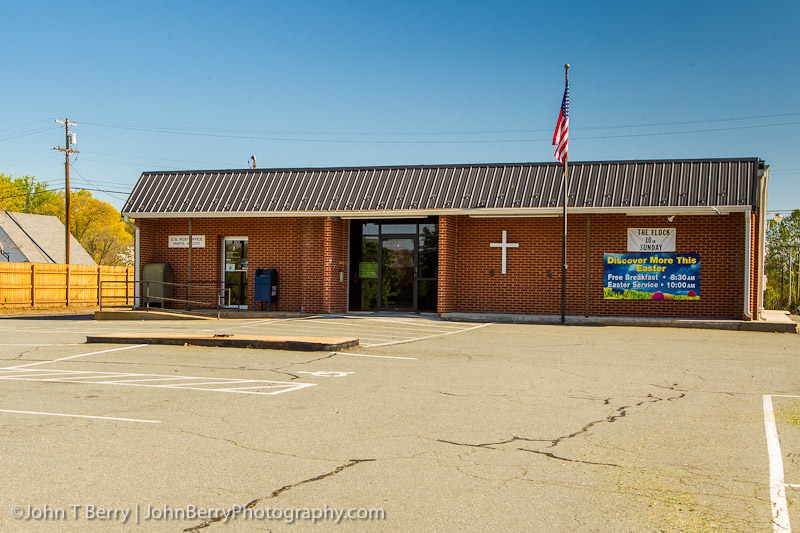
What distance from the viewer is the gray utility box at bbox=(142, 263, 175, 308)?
78.2ft

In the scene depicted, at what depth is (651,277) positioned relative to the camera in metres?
20.7

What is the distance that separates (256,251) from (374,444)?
58.3 ft

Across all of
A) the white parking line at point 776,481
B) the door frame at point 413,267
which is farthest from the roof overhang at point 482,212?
the white parking line at point 776,481

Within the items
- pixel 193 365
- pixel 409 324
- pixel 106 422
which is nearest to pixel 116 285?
pixel 409 324

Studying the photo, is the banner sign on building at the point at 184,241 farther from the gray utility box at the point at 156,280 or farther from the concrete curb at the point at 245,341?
the concrete curb at the point at 245,341

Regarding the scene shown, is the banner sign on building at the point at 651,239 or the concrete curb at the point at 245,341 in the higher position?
the banner sign on building at the point at 651,239

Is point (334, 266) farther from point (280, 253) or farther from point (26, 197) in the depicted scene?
point (26, 197)

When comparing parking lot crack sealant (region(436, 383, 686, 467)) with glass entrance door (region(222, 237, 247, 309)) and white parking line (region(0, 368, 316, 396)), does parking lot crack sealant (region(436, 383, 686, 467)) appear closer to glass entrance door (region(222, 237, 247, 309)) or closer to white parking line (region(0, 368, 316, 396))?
white parking line (region(0, 368, 316, 396))

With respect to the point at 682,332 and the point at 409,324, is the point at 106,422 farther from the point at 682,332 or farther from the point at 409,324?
the point at 682,332

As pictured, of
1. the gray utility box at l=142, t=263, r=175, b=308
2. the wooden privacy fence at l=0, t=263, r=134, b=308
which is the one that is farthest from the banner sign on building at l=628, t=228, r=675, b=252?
the wooden privacy fence at l=0, t=263, r=134, b=308

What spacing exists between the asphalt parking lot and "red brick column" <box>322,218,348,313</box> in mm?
9362

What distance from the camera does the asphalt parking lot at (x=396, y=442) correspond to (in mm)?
4707

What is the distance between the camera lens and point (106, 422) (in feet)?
24.3

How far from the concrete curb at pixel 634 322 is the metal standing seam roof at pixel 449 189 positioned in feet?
9.60
